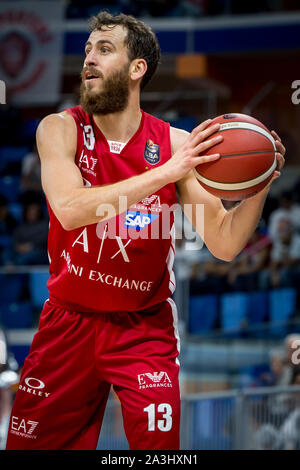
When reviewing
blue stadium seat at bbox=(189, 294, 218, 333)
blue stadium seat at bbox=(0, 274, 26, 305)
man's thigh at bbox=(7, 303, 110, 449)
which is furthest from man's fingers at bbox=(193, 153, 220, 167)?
blue stadium seat at bbox=(0, 274, 26, 305)

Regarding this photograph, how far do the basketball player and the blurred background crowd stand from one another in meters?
2.70

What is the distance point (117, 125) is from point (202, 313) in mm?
4261

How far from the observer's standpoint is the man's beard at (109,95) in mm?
3160

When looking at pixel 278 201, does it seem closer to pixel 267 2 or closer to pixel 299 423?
pixel 267 2

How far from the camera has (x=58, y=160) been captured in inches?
118

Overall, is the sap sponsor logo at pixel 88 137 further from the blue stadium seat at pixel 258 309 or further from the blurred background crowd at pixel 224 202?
the blue stadium seat at pixel 258 309

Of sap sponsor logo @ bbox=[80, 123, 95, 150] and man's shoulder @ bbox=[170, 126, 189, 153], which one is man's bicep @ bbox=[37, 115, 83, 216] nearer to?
sap sponsor logo @ bbox=[80, 123, 95, 150]

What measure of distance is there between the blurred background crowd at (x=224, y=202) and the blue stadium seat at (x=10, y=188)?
0.9 inches

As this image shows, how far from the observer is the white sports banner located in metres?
11.9

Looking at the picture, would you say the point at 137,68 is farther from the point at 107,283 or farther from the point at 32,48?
the point at 32,48

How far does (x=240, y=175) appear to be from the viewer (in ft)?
9.61
